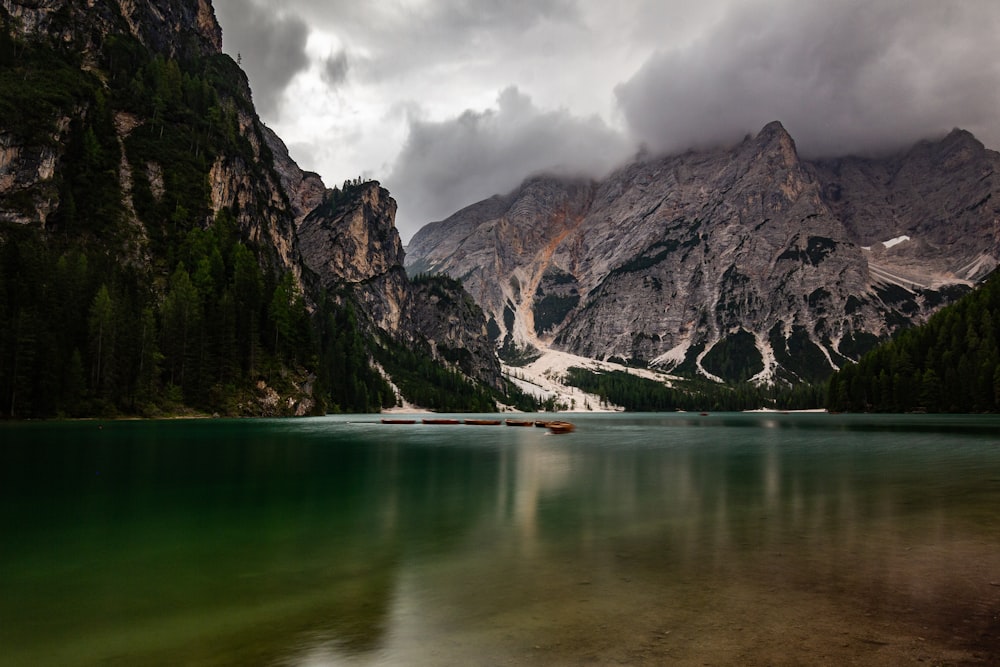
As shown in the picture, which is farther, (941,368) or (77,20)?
(77,20)

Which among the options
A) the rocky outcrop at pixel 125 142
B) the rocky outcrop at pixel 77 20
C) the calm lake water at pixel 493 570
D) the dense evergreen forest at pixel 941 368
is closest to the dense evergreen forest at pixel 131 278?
the rocky outcrop at pixel 125 142

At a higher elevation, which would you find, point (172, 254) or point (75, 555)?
point (172, 254)

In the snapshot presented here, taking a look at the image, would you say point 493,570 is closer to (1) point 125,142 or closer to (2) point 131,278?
(2) point 131,278

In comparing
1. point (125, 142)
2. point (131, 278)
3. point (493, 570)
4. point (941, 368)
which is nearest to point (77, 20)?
point (125, 142)

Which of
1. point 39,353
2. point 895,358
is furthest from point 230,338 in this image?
point 895,358

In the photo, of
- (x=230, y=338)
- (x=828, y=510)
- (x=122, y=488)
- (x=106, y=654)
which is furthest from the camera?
(x=230, y=338)

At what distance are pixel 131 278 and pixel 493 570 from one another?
→ 404ft

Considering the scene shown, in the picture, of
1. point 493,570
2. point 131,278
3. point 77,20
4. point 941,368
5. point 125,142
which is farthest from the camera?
point 77,20

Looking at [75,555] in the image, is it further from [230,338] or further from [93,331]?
[230,338]

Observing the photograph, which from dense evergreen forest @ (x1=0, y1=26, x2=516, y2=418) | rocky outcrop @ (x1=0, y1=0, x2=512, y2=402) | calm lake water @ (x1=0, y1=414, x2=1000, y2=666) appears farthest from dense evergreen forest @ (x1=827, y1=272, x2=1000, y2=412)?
rocky outcrop @ (x1=0, y1=0, x2=512, y2=402)

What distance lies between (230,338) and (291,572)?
11279cm

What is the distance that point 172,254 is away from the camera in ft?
424

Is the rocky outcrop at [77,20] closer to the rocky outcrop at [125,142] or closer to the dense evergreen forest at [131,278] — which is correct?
the rocky outcrop at [125,142]

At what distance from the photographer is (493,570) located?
1534 cm
